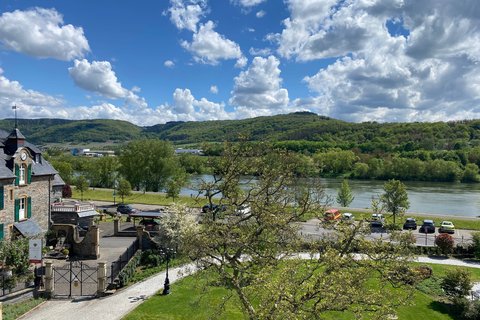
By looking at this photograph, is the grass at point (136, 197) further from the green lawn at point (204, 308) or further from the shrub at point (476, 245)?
the shrub at point (476, 245)

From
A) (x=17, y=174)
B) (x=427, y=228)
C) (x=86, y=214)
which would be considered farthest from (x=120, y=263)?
(x=427, y=228)

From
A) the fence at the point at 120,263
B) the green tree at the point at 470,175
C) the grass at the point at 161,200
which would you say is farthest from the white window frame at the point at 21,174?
the green tree at the point at 470,175

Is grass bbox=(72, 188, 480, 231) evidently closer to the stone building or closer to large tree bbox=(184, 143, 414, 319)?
the stone building

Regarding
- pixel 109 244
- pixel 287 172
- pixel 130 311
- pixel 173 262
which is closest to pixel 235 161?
pixel 287 172

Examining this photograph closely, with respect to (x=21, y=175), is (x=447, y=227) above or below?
below

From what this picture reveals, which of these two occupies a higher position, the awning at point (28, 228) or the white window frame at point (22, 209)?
the white window frame at point (22, 209)

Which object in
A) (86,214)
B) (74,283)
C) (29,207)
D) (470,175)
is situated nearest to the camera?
(74,283)

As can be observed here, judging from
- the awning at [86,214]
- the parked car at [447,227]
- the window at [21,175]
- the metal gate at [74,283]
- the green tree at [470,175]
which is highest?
the window at [21,175]

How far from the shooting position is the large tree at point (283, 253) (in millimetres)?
9828

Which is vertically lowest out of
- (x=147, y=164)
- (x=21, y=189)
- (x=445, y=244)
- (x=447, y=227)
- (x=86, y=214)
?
(x=447, y=227)

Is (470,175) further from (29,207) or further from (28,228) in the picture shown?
(28,228)

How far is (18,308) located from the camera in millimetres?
18641

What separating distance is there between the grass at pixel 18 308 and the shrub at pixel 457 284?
67.4ft

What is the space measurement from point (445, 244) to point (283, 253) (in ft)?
67.6
